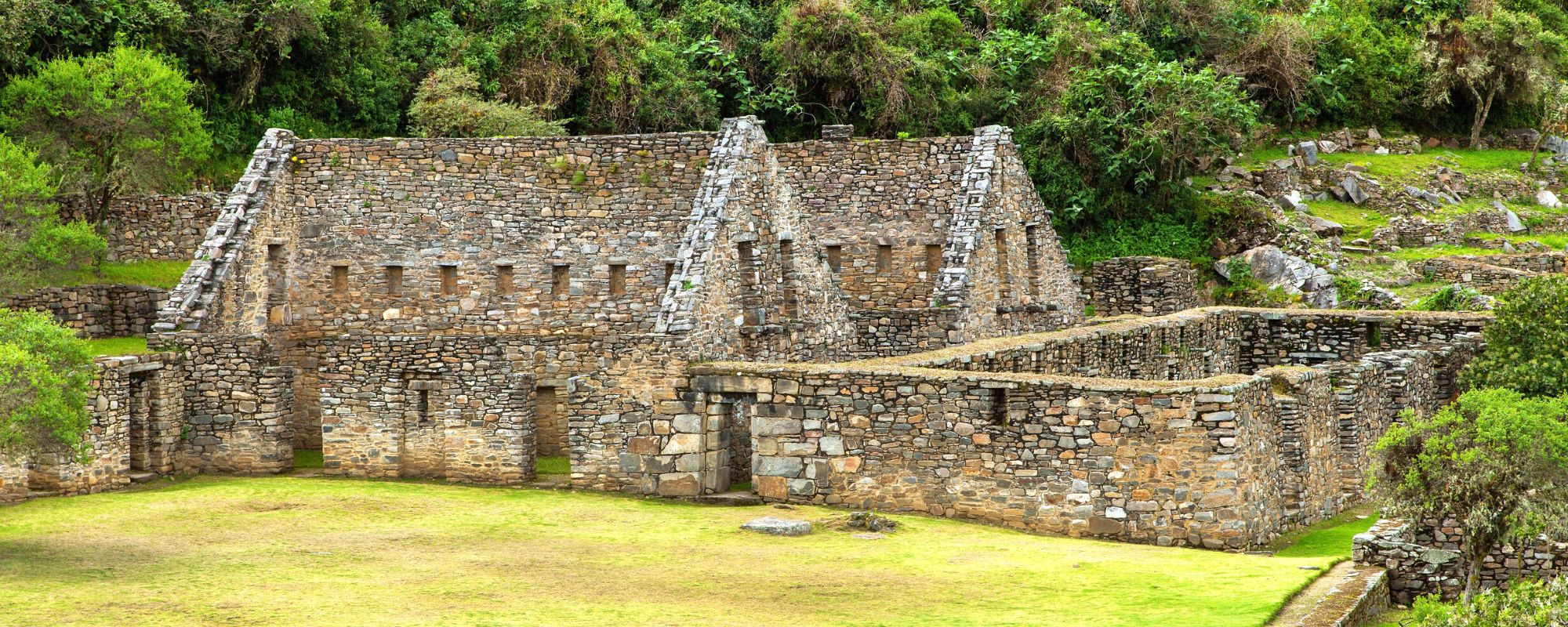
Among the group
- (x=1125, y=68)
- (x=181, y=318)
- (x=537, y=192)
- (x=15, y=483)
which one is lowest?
(x=15, y=483)

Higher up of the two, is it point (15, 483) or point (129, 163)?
point (129, 163)

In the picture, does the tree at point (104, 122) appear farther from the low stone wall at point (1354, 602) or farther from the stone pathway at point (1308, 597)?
the low stone wall at point (1354, 602)

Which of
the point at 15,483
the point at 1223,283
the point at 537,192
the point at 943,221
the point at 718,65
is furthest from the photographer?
the point at 718,65

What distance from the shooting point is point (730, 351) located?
2245 cm

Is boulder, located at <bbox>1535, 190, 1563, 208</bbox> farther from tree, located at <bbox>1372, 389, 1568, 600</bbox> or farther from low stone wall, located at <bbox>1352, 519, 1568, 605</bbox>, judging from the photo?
low stone wall, located at <bbox>1352, 519, 1568, 605</bbox>

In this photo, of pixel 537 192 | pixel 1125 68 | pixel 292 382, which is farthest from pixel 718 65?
pixel 292 382

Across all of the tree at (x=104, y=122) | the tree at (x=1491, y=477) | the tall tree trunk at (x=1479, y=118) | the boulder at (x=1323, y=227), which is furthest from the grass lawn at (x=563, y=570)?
the tall tree trunk at (x=1479, y=118)

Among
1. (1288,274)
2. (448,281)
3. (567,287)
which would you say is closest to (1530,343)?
(1288,274)

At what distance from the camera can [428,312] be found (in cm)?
2670

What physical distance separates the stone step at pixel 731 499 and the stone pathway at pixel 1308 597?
6680mm

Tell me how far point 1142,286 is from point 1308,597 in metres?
21.7

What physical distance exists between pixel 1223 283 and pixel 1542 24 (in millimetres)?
18336

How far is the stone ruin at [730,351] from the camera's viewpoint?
61.5ft

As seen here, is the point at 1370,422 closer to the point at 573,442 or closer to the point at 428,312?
the point at 573,442
